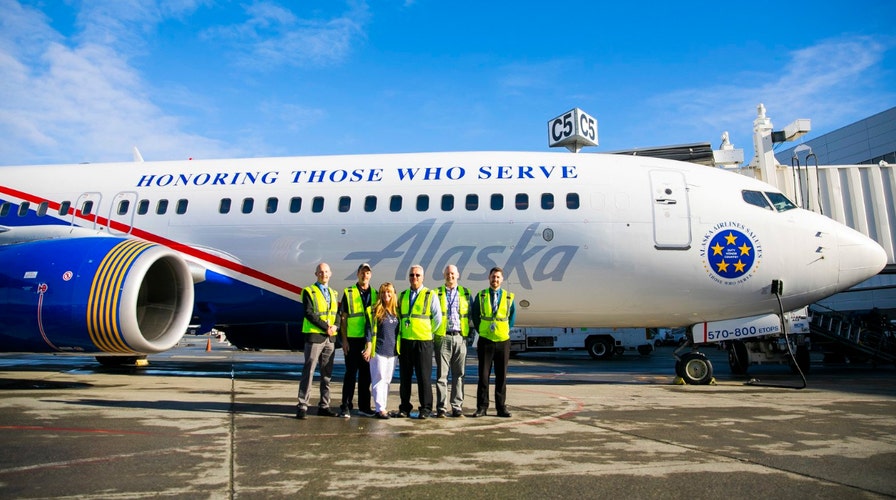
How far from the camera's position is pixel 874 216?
1638 cm

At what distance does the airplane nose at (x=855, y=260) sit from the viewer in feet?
35.6

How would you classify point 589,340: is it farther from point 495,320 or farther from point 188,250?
point 495,320

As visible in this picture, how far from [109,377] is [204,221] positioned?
3.50m

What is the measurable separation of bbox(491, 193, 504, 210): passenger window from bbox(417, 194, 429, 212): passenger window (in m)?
1.17

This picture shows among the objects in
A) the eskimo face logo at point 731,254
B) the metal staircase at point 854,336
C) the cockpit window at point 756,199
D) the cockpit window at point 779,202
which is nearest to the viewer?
the eskimo face logo at point 731,254

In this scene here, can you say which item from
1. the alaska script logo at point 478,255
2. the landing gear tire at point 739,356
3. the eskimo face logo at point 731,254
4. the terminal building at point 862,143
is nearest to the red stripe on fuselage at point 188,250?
the alaska script logo at point 478,255

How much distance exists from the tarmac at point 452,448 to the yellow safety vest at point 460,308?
1.06m

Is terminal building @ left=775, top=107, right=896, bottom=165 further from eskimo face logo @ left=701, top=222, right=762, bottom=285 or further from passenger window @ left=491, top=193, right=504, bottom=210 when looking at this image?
passenger window @ left=491, top=193, right=504, bottom=210

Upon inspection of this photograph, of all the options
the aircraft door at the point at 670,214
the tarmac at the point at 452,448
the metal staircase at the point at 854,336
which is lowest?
the tarmac at the point at 452,448

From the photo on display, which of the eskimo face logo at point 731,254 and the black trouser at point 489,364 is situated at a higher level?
the eskimo face logo at point 731,254

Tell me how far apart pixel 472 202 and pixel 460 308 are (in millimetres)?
3770

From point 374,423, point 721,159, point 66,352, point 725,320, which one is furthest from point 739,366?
point 66,352

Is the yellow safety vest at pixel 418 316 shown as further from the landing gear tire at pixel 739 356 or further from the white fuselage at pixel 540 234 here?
the landing gear tire at pixel 739 356

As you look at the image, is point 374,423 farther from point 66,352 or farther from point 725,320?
point 725,320
